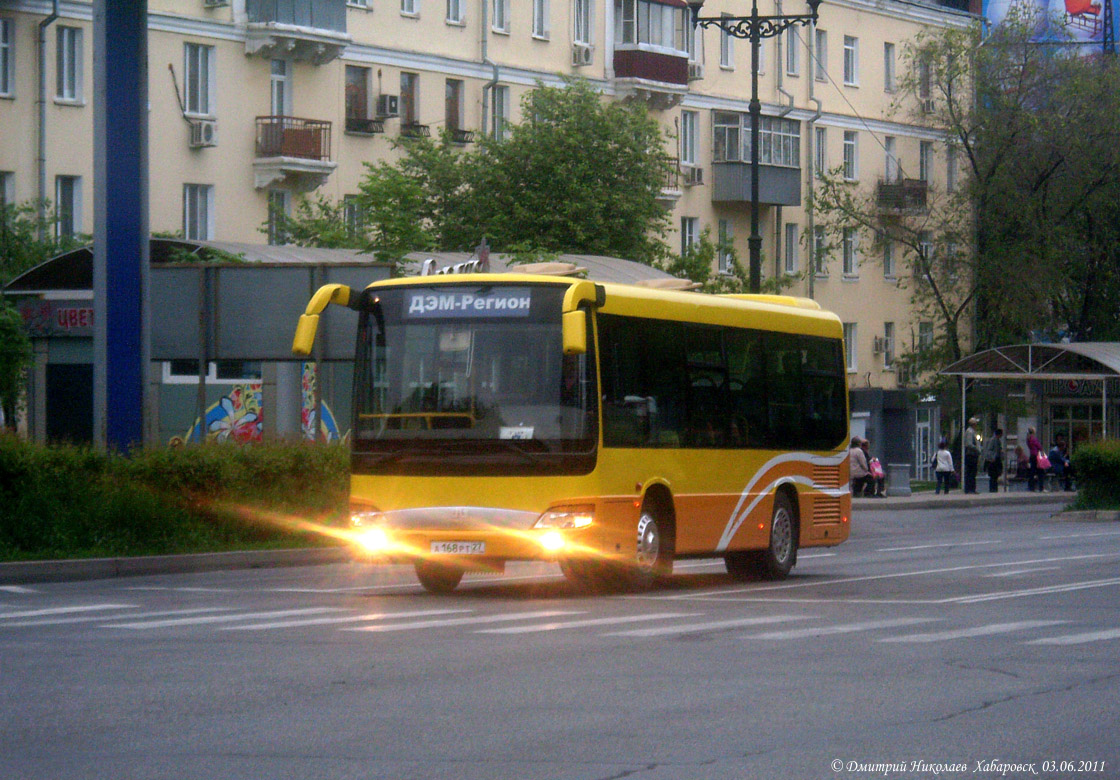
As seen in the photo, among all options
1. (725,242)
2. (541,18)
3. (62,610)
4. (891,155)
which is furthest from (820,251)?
(62,610)

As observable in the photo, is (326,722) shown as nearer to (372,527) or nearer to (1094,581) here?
(372,527)

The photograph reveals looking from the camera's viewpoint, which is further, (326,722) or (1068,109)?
(1068,109)

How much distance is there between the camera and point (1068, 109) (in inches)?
2338

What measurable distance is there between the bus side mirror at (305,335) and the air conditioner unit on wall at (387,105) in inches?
1390

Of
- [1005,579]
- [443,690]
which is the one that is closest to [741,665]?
[443,690]

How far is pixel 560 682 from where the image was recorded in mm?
10594

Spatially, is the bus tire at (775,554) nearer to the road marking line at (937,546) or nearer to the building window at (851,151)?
the road marking line at (937,546)

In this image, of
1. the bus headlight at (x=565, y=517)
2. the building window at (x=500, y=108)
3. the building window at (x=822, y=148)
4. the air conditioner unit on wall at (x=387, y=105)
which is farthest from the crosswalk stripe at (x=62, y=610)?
the building window at (x=822, y=148)

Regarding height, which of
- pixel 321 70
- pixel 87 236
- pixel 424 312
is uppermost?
pixel 321 70

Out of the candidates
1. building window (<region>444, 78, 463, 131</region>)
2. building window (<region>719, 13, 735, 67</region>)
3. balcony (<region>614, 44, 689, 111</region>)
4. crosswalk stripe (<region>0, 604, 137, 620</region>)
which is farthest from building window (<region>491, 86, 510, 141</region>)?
crosswalk stripe (<region>0, 604, 137, 620</region>)

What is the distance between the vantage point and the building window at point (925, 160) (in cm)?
7275

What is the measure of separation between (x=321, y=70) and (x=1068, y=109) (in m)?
22.8

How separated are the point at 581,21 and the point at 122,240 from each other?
37.2 m

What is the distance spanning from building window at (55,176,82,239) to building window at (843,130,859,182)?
104ft
